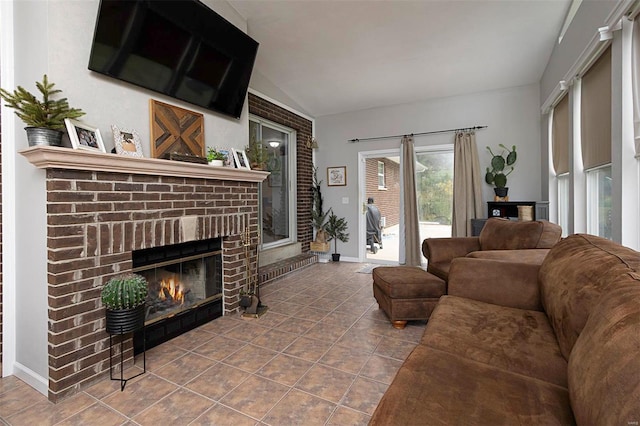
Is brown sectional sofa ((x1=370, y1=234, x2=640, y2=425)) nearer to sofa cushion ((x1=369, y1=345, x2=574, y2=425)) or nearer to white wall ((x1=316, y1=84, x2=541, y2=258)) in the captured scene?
sofa cushion ((x1=369, y1=345, x2=574, y2=425))

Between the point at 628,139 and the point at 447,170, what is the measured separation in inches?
114

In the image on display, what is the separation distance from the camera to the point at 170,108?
246cm

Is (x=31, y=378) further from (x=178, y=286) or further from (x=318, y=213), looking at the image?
(x=318, y=213)

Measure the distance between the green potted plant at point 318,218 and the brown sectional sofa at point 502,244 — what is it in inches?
90.4

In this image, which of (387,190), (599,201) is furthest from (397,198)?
(599,201)

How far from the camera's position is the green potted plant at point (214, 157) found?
2.69 m

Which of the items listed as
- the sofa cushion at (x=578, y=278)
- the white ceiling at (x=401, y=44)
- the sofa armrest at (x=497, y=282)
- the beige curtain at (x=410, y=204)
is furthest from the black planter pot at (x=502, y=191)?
the sofa cushion at (x=578, y=278)

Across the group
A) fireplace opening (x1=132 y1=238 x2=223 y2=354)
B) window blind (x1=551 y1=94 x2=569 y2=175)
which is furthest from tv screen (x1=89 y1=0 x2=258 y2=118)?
window blind (x1=551 y1=94 x2=569 y2=175)

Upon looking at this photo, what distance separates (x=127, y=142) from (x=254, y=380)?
1.81m

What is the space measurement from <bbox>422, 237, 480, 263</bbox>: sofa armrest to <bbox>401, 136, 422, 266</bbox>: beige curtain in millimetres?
1663

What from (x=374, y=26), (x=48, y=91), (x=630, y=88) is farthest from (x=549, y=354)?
(x=374, y=26)

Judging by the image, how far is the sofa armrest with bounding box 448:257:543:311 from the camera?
5.99ft

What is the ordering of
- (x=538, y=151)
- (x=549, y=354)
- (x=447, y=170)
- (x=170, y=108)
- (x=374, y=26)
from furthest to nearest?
1. (x=447, y=170)
2. (x=538, y=151)
3. (x=374, y=26)
4. (x=170, y=108)
5. (x=549, y=354)

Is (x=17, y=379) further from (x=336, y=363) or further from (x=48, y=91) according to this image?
(x=336, y=363)
